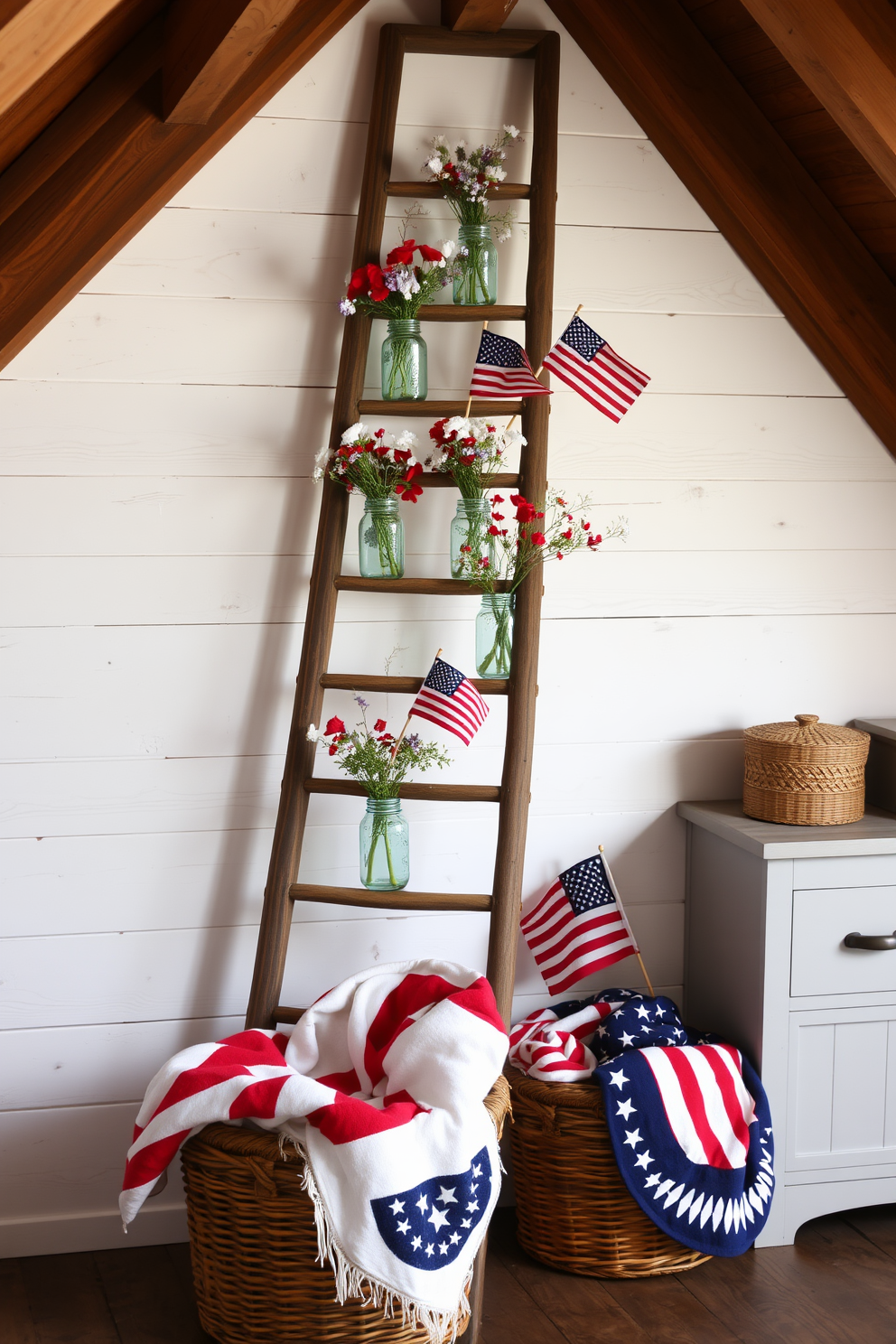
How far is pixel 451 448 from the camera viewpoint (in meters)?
2.05

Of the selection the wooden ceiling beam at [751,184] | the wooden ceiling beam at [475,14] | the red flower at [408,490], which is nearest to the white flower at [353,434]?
the red flower at [408,490]

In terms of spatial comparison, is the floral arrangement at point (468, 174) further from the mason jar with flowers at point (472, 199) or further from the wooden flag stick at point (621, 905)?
the wooden flag stick at point (621, 905)

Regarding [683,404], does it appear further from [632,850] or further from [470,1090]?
[470,1090]

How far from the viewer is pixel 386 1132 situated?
63.9 inches

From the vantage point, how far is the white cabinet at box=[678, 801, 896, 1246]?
2084mm

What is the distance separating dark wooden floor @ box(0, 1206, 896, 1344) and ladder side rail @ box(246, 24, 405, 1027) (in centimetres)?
51

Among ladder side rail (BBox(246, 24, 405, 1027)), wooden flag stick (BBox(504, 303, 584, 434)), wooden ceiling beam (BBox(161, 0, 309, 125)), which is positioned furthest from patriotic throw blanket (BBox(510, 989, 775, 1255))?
wooden ceiling beam (BBox(161, 0, 309, 125))

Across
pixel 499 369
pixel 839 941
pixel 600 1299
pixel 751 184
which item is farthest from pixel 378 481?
pixel 600 1299

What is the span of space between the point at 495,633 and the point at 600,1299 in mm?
1166

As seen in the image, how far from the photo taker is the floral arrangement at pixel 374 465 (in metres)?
2.02

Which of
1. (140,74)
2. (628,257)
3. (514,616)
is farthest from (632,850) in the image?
(140,74)

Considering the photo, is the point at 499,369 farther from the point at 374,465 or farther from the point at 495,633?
the point at 495,633

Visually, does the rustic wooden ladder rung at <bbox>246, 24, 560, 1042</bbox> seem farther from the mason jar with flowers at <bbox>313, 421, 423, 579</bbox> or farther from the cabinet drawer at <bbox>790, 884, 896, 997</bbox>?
the cabinet drawer at <bbox>790, 884, 896, 997</bbox>

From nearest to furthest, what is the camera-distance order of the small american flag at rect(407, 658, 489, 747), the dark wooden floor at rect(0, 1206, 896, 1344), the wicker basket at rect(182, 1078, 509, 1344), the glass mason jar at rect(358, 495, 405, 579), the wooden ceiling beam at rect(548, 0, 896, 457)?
the wicker basket at rect(182, 1078, 509, 1344) < the dark wooden floor at rect(0, 1206, 896, 1344) < the small american flag at rect(407, 658, 489, 747) < the glass mason jar at rect(358, 495, 405, 579) < the wooden ceiling beam at rect(548, 0, 896, 457)
